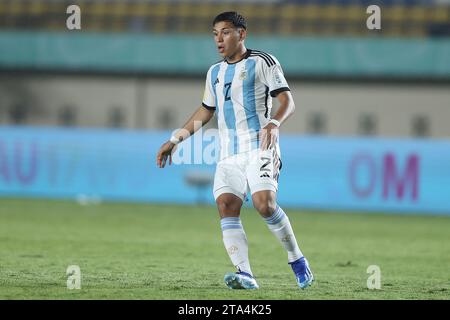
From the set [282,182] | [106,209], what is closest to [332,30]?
[282,182]

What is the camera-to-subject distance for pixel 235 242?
712 centimetres

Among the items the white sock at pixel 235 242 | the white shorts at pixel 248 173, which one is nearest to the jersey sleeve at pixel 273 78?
the white shorts at pixel 248 173

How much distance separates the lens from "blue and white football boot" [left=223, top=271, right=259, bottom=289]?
22.9 feet

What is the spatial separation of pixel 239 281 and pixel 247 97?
1.31 meters

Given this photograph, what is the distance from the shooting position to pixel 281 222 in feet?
23.1

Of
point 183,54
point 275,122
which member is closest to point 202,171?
point 183,54

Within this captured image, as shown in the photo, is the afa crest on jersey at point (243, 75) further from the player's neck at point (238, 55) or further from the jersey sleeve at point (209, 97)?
the jersey sleeve at point (209, 97)

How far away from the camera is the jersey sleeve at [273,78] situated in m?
7.09

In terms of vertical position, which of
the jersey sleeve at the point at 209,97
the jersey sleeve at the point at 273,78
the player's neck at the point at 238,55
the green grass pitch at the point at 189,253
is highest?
the player's neck at the point at 238,55

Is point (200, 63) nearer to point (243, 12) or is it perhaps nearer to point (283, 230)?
point (243, 12)

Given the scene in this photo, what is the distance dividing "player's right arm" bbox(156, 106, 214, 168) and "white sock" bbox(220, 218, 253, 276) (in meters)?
0.65

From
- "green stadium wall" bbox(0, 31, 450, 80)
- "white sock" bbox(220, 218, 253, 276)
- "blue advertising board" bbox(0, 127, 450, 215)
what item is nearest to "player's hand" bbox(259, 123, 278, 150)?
"white sock" bbox(220, 218, 253, 276)

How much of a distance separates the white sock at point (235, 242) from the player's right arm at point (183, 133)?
65 centimetres
